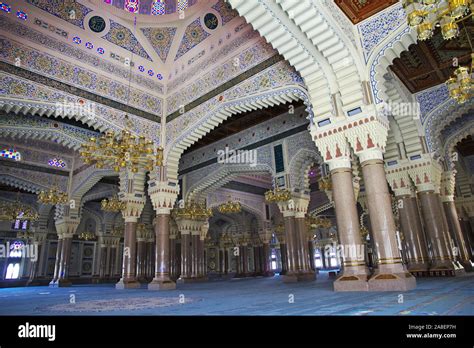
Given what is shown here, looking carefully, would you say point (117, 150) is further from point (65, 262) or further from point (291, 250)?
point (65, 262)

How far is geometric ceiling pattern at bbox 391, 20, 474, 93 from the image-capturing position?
7266 millimetres

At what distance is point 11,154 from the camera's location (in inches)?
526

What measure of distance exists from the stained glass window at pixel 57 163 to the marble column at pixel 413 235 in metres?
13.8

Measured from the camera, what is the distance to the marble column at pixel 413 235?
870 centimetres

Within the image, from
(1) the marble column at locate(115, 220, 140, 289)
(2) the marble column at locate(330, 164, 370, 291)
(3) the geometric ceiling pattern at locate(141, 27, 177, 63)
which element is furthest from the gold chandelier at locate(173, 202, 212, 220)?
(2) the marble column at locate(330, 164, 370, 291)

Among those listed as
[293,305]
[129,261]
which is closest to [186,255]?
[129,261]

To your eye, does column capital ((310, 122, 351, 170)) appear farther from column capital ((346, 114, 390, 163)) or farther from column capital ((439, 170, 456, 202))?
column capital ((439, 170, 456, 202))

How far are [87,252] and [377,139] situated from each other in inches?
780

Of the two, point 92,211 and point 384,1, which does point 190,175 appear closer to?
point 92,211

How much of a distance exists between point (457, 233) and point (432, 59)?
5.52 meters

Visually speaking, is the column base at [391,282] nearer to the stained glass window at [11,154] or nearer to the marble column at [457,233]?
the marble column at [457,233]
